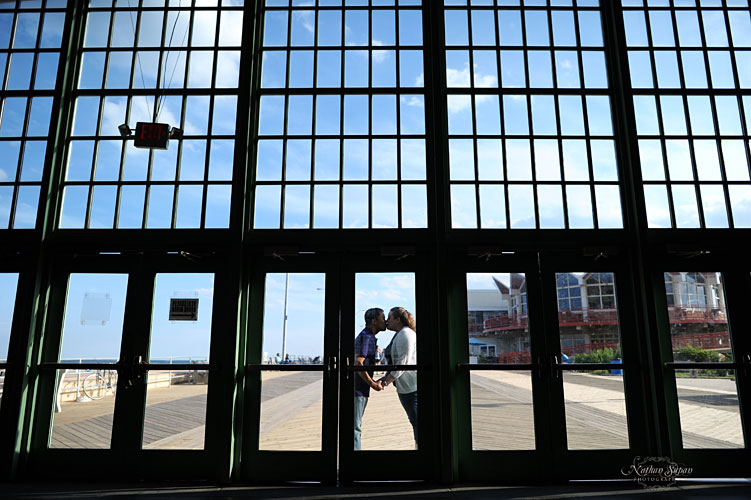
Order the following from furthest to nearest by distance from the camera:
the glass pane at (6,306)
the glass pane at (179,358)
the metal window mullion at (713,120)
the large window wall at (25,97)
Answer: the large window wall at (25,97) < the metal window mullion at (713,120) < the glass pane at (6,306) < the glass pane at (179,358)

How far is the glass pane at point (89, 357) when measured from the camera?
165 inches

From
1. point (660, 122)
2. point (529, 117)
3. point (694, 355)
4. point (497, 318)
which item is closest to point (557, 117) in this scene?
point (529, 117)

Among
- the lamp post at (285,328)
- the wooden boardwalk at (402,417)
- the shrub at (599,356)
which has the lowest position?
the wooden boardwalk at (402,417)

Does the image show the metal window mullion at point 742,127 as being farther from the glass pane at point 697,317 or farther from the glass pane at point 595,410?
the glass pane at point 595,410

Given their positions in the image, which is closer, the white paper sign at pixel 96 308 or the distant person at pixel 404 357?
the distant person at pixel 404 357

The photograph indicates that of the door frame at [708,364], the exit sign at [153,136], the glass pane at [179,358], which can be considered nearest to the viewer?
the door frame at [708,364]

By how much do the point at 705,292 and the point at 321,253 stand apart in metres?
3.62

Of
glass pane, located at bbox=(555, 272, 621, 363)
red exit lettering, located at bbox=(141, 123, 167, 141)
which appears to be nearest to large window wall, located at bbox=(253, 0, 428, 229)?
red exit lettering, located at bbox=(141, 123, 167, 141)

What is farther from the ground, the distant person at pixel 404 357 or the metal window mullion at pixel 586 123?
the metal window mullion at pixel 586 123

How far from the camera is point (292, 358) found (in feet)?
14.1

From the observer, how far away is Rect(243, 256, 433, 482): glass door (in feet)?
13.5

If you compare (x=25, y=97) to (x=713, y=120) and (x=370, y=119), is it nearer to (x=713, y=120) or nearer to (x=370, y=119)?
(x=370, y=119)

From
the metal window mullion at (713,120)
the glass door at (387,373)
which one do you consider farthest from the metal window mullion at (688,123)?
the glass door at (387,373)

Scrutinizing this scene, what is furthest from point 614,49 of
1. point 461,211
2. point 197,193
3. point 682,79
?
point 197,193
